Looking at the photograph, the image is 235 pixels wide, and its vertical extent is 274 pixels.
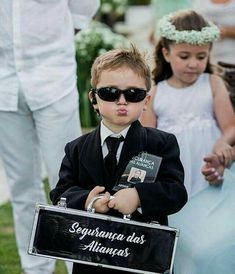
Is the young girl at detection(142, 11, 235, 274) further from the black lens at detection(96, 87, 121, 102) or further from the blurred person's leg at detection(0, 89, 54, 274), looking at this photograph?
the black lens at detection(96, 87, 121, 102)

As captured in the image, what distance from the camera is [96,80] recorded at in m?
3.54

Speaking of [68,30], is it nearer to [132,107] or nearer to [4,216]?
[132,107]

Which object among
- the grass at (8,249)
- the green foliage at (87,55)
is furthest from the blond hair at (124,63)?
the green foliage at (87,55)

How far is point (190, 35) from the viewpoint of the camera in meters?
4.59

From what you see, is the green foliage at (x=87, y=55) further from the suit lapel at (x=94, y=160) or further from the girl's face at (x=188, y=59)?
the suit lapel at (x=94, y=160)

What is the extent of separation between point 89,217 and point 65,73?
146 centimetres

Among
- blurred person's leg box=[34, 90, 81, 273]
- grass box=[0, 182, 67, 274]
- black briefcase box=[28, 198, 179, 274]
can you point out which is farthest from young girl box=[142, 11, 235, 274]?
grass box=[0, 182, 67, 274]

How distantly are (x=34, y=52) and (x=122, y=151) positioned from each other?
1.19 metres

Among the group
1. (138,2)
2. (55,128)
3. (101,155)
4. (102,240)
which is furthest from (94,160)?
(138,2)

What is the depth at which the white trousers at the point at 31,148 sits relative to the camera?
14.9 ft

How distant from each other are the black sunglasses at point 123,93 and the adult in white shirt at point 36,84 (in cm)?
107

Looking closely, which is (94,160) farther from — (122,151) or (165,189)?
(165,189)

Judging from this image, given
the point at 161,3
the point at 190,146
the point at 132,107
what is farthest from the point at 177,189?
the point at 161,3

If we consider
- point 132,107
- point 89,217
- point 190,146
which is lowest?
point 190,146
